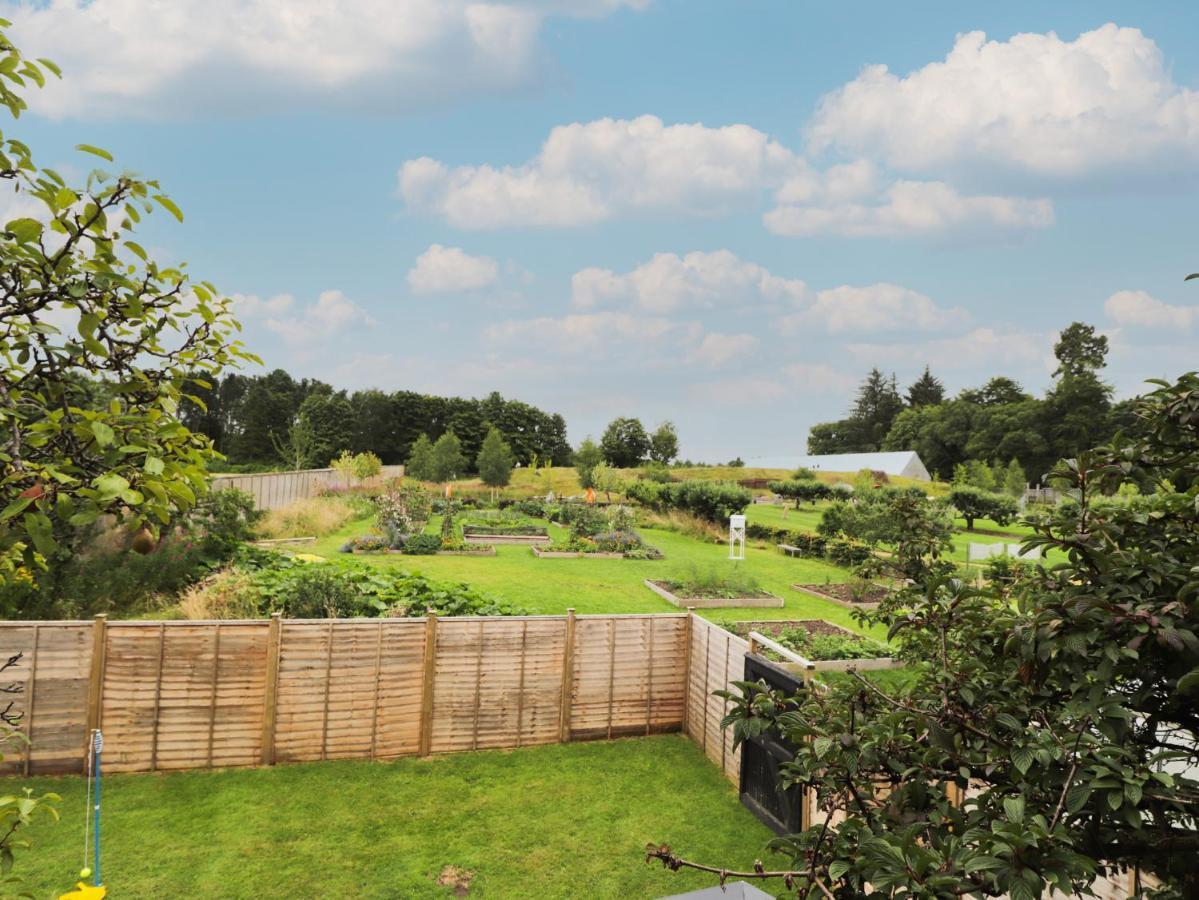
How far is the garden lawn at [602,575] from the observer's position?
13562 mm

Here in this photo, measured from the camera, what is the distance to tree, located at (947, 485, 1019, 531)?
1254 inches

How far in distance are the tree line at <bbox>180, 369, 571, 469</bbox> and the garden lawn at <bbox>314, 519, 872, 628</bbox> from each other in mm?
44432

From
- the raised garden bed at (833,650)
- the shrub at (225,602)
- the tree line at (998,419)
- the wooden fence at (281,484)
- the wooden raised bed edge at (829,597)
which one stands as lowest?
the wooden raised bed edge at (829,597)

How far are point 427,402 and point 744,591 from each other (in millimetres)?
61283

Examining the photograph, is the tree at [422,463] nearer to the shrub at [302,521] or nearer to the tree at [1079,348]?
the shrub at [302,521]

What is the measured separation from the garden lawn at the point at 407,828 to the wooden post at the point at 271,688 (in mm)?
215

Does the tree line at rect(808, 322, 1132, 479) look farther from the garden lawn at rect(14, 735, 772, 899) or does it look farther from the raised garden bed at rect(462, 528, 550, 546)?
the garden lawn at rect(14, 735, 772, 899)

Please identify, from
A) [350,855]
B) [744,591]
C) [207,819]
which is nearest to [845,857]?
[350,855]

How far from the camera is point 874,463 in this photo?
6028cm

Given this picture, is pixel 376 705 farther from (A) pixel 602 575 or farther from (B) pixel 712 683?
(A) pixel 602 575

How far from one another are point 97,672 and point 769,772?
6.65m

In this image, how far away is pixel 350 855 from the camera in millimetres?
5805

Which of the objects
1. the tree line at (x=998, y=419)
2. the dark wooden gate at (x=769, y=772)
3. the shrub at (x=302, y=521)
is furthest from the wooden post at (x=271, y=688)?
the tree line at (x=998, y=419)

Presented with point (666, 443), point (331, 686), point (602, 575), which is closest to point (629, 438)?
point (666, 443)
